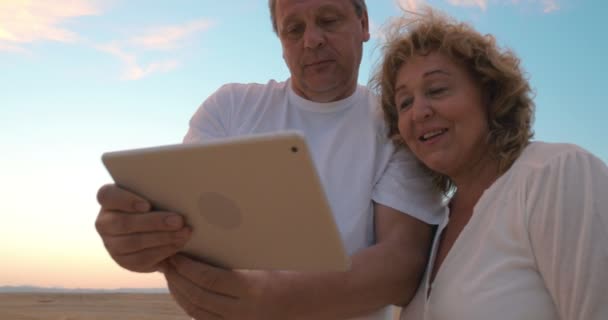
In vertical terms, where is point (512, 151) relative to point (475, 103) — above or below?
below

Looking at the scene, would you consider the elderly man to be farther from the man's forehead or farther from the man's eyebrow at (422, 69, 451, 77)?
the man's eyebrow at (422, 69, 451, 77)

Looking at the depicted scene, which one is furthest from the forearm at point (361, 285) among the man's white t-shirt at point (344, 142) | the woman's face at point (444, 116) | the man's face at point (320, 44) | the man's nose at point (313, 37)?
the man's nose at point (313, 37)

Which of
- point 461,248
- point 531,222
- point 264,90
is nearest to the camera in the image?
point 531,222

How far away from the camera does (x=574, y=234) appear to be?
1.88 metres

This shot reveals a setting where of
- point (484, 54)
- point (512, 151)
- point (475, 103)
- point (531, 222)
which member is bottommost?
point (531, 222)

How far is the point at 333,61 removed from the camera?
2.77 metres

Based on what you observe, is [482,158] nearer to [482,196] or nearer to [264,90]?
[482,196]

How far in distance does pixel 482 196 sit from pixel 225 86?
1.43 metres

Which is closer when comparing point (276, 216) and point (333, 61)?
point (276, 216)

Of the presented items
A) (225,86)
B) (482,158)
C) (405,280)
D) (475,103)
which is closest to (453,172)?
(482,158)

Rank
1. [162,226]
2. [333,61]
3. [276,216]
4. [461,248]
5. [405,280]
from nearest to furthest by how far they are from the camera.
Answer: [276,216]
[162,226]
[461,248]
[405,280]
[333,61]

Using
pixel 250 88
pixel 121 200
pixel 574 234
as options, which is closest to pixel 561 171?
pixel 574 234

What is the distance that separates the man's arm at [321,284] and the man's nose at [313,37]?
0.81 meters

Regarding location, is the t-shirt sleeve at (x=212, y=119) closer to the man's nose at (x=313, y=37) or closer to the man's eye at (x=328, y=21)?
the man's nose at (x=313, y=37)
